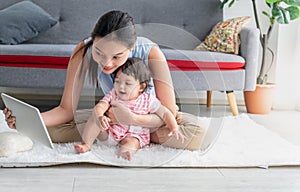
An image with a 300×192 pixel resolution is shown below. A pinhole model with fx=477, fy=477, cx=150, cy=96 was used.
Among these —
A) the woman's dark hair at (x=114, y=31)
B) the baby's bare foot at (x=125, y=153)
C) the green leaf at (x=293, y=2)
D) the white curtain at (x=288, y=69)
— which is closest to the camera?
the woman's dark hair at (x=114, y=31)

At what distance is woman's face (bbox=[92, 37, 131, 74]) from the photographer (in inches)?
54.9

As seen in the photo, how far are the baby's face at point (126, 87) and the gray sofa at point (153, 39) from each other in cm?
14

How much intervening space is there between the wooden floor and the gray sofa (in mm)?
193

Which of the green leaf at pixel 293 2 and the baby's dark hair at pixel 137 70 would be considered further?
the green leaf at pixel 293 2

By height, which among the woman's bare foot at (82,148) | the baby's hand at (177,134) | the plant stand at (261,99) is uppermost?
the baby's hand at (177,134)

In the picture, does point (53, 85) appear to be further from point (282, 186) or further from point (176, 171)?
point (282, 186)

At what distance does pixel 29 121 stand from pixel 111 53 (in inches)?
13.2

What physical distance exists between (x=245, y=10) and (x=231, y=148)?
175 cm

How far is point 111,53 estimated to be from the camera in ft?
4.57

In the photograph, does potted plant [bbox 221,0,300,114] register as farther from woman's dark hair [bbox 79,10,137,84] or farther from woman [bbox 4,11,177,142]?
woman's dark hair [bbox 79,10,137,84]

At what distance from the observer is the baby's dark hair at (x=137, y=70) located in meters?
1.41

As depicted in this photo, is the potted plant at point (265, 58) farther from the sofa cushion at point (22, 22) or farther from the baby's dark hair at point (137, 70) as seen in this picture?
the baby's dark hair at point (137, 70)

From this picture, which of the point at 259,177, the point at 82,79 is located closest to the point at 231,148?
the point at 259,177

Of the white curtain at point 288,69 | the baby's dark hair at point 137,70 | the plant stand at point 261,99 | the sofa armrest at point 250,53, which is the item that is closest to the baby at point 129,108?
the baby's dark hair at point 137,70
